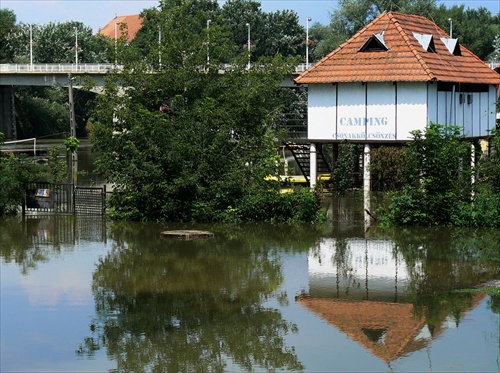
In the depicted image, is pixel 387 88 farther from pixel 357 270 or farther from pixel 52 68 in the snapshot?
pixel 52 68

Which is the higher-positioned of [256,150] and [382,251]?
[256,150]

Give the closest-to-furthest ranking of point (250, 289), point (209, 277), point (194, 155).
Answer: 1. point (250, 289)
2. point (209, 277)
3. point (194, 155)

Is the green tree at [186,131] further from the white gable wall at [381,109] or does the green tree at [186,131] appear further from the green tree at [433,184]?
the green tree at [433,184]

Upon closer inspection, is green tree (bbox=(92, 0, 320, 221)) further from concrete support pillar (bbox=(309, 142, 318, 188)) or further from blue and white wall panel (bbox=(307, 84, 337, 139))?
concrete support pillar (bbox=(309, 142, 318, 188))

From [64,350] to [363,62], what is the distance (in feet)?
83.4

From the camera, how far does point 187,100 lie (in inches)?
1622

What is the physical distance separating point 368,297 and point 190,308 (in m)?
4.36

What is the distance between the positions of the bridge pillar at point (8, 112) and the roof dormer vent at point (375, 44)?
66911 mm

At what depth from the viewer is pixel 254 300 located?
23.5 meters

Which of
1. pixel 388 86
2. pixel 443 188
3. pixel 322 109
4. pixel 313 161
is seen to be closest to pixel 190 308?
pixel 443 188

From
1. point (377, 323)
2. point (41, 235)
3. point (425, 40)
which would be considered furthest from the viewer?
point (425, 40)

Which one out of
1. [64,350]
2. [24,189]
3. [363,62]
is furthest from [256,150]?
[64,350]

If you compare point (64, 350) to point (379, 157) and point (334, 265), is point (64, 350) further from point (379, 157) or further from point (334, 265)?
point (379, 157)

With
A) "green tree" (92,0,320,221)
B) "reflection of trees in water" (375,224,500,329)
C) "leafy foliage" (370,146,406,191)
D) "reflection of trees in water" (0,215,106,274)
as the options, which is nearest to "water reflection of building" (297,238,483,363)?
"reflection of trees in water" (375,224,500,329)
